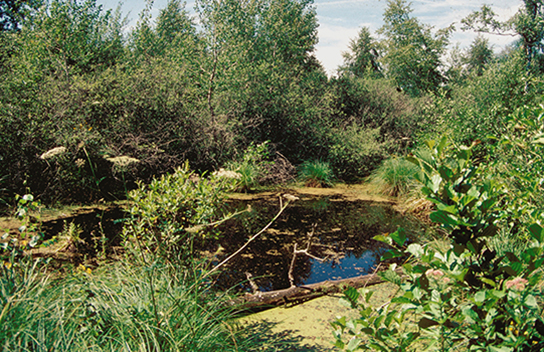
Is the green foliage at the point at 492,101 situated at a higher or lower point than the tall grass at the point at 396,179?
higher

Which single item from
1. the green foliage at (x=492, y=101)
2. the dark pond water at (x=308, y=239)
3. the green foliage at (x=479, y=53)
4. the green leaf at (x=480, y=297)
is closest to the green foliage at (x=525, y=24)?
the green foliage at (x=492, y=101)

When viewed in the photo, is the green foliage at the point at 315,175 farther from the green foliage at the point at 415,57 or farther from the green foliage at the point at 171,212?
the green foliage at the point at 415,57

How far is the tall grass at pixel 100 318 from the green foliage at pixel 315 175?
8.23 meters

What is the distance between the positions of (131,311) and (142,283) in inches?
13.8

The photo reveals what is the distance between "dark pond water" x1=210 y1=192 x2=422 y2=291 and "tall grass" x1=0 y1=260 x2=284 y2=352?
98cm

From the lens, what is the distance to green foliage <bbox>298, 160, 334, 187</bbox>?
1060cm

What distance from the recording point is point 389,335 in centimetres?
158

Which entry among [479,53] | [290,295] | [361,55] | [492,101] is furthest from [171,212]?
[479,53]

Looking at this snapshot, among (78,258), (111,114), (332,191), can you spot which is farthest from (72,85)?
(332,191)

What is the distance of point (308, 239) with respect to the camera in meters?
5.62

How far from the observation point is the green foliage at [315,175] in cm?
1060

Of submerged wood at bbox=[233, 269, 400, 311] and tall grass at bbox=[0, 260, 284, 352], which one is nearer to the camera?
tall grass at bbox=[0, 260, 284, 352]

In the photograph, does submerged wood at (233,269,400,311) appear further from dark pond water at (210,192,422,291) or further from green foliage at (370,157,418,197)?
green foliage at (370,157,418,197)

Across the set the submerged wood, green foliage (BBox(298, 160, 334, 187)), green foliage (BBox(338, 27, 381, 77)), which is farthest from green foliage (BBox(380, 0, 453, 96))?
the submerged wood
